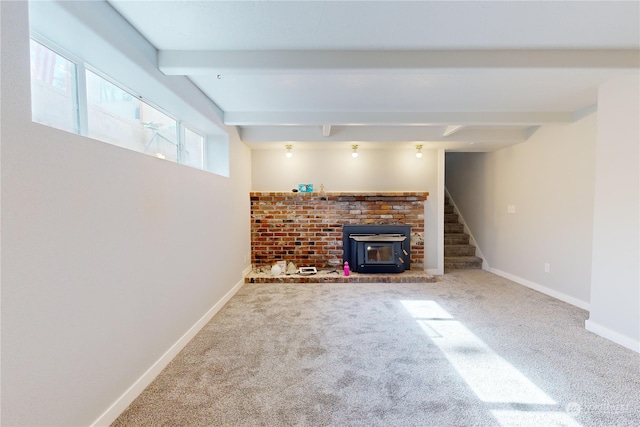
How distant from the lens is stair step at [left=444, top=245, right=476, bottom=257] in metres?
5.18

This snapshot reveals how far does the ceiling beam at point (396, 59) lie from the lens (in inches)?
72.0

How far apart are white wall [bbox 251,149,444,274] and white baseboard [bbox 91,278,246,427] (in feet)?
8.45

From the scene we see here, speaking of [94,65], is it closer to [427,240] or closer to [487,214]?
[427,240]

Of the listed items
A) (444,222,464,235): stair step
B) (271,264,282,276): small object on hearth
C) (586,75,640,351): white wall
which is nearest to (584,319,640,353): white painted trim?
(586,75,640,351): white wall

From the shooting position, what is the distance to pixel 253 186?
4.68 metres

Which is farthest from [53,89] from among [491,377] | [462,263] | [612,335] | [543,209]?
[462,263]

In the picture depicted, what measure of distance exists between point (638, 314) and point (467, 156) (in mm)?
3922

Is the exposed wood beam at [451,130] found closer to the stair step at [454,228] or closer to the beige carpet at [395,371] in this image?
the beige carpet at [395,371]

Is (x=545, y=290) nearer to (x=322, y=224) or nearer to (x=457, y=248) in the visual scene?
(x=457, y=248)

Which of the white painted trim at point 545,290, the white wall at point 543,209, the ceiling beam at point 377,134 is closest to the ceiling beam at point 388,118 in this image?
the white wall at point 543,209

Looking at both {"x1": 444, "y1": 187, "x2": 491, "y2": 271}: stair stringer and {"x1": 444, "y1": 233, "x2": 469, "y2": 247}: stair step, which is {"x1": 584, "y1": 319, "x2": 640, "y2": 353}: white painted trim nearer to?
{"x1": 444, "y1": 187, "x2": 491, "y2": 271}: stair stringer

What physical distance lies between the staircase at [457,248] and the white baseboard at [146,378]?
4.21 m

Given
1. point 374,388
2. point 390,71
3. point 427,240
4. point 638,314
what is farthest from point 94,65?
point 427,240

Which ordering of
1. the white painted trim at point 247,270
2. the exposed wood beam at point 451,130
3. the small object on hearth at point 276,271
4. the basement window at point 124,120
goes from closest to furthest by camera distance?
the basement window at point 124,120 → the exposed wood beam at point 451,130 → the white painted trim at point 247,270 → the small object on hearth at point 276,271
